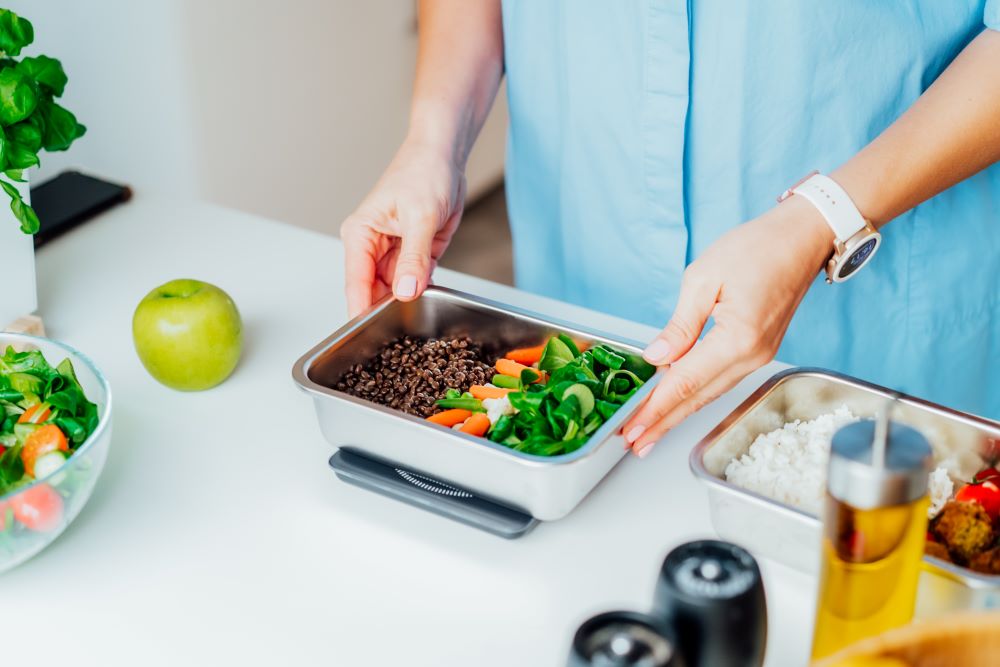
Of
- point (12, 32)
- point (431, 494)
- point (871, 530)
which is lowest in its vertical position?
point (431, 494)

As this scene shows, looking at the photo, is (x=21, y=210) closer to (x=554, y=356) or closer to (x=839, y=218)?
(x=554, y=356)

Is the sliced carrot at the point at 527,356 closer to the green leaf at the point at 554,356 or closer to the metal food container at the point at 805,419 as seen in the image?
the green leaf at the point at 554,356

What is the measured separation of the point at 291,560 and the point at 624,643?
44cm

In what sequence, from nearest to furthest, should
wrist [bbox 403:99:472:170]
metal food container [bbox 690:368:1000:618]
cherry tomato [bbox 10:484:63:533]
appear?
metal food container [bbox 690:368:1000:618] → cherry tomato [bbox 10:484:63:533] → wrist [bbox 403:99:472:170]

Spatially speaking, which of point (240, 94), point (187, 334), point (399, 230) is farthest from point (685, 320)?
point (240, 94)

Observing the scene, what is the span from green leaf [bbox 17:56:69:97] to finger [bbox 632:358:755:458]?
0.75m

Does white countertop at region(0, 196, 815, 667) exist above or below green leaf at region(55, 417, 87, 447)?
below

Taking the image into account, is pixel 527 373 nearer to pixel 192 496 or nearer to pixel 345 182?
pixel 192 496

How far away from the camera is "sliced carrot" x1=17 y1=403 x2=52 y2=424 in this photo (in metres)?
0.98

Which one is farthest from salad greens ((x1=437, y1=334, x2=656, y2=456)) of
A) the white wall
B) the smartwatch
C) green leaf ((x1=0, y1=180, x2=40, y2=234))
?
the white wall

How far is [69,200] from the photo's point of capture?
4.98 feet

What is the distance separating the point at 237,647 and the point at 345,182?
214 cm

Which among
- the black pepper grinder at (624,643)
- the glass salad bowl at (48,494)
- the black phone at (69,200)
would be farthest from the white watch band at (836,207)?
the black phone at (69,200)

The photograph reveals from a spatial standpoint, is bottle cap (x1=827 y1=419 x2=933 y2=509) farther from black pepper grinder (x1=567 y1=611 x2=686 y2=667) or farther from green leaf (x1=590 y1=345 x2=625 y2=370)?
green leaf (x1=590 y1=345 x2=625 y2=370)
